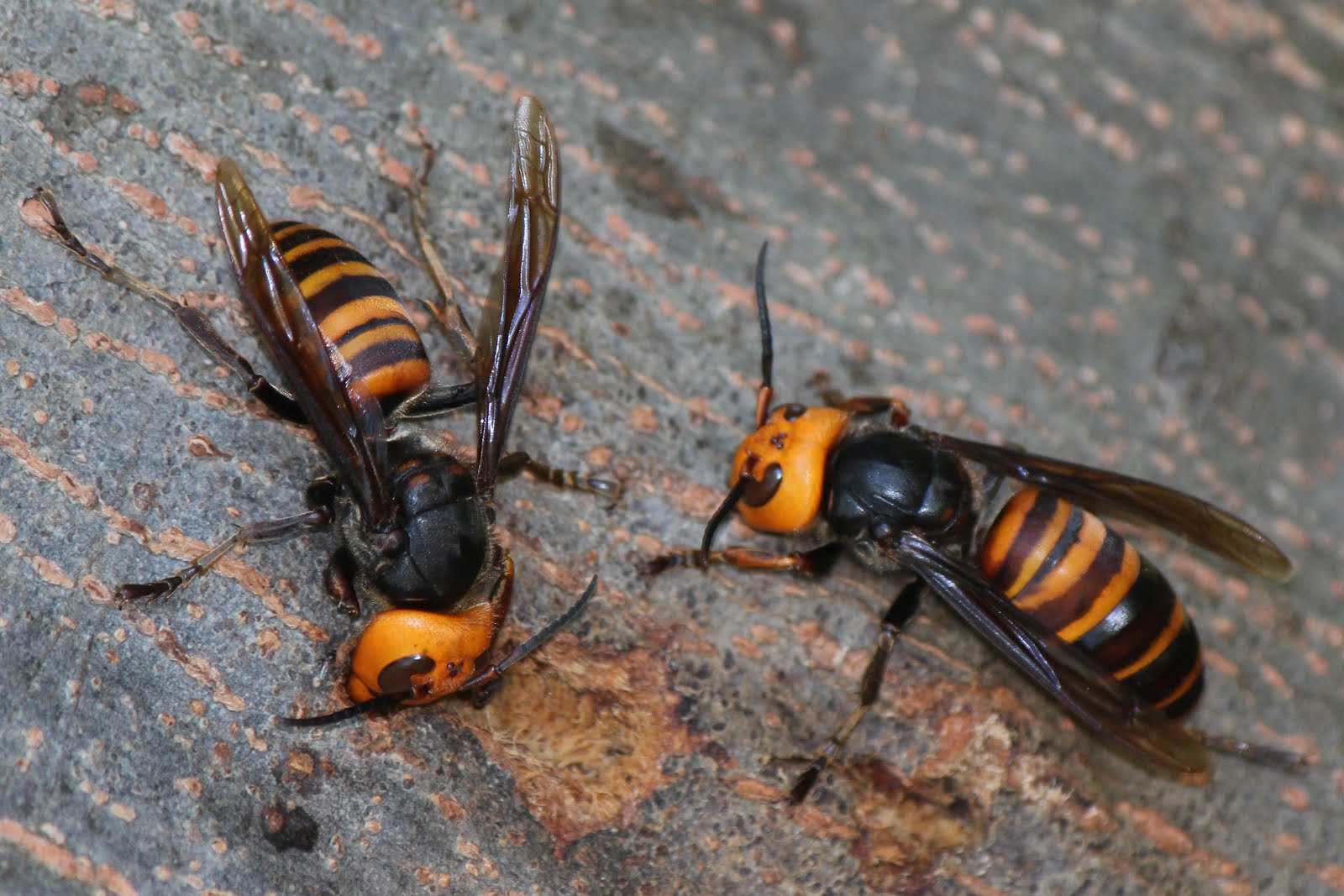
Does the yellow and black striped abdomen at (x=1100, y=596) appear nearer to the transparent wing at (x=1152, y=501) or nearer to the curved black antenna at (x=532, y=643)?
the transparent wing at (x=1152, y=501)

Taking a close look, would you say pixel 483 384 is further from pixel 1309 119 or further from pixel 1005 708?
pixel 1309 119

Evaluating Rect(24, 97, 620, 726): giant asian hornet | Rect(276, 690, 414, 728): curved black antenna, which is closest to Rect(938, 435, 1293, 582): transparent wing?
Rect(24, 97, 620, 726): giant asian hornet

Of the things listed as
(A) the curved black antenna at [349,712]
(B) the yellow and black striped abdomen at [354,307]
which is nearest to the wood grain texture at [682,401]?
(A) the curved black antenna at [349,712]

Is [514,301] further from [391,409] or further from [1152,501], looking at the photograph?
[1152,501]

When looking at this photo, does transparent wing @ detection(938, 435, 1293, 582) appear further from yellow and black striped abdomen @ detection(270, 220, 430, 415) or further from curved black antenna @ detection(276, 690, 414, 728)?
curved black antenna @ detection(276, 690, 414, 728)

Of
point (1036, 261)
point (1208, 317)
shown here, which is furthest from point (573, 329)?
point (1208, 317)

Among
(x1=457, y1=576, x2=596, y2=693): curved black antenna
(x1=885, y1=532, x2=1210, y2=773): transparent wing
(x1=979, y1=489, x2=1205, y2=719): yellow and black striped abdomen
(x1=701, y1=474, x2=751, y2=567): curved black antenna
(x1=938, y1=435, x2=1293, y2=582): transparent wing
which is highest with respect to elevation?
(x1=938, y1=435, x2=1293, y2=582): transparent wing
